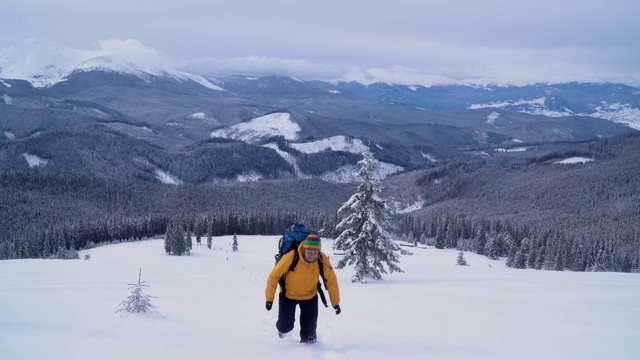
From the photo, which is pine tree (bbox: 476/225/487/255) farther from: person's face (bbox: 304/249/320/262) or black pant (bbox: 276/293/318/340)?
person's face (bbox: 304/249/320/262)

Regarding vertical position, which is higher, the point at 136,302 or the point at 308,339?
the point at 136,302

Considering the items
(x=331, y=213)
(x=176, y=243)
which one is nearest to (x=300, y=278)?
(x=176, y=243)

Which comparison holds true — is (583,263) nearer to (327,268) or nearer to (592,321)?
(592,321)

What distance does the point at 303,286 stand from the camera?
30.0 feet

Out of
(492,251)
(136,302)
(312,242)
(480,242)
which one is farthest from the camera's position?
(480,242)

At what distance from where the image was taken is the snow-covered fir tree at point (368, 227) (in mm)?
25219

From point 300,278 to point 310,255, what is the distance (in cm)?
70

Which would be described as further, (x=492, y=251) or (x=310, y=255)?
(x=492, y=251)

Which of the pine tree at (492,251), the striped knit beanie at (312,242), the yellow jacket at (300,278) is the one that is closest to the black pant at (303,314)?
the yellow jacket at (300,278)

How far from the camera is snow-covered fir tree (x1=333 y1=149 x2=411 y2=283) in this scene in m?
25.2

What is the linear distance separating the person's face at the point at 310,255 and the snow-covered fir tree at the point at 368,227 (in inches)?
652

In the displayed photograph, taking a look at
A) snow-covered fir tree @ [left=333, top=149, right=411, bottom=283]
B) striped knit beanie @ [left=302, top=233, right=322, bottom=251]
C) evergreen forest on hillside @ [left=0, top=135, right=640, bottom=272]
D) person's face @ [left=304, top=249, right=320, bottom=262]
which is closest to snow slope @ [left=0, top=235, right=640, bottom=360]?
person's face @ [left=304, top=249, right=320, bottom=262]

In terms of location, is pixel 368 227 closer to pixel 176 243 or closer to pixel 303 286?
pixel 303 286

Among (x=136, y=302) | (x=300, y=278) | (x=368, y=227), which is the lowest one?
(x=136, y=302)
